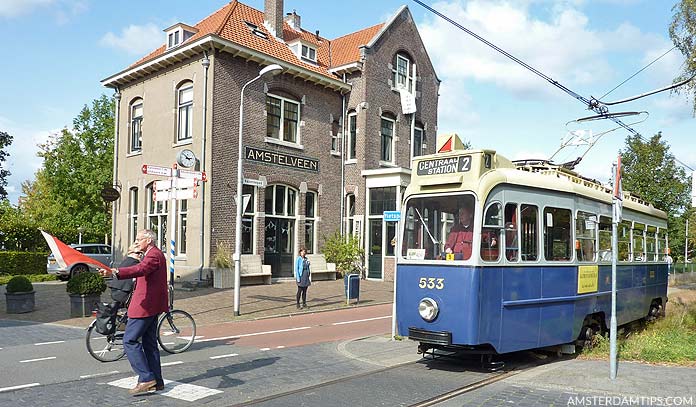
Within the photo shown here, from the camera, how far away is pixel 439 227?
848 cm

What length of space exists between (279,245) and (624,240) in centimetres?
1493

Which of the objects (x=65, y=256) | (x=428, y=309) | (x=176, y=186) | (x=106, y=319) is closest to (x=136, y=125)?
(x=176, y=186)

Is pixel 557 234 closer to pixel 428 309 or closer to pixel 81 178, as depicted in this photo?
pixel 428 309

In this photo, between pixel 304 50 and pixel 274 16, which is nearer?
pixel 274 16

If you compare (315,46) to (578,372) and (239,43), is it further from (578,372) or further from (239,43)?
(578,372)

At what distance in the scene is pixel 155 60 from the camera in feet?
77.2

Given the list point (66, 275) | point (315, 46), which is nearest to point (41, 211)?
point (66, 275)

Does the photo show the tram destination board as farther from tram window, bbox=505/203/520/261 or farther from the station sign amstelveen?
the station sign amstelveen

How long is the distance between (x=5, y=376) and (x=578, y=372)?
7.59m

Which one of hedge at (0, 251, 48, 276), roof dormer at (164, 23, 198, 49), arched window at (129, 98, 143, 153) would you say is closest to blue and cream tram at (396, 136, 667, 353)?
roof dormer at (164, 23, 198, 49)

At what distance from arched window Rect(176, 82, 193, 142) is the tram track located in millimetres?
16156

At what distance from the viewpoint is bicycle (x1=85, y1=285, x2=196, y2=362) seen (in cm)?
880

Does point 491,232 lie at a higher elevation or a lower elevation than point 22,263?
higher

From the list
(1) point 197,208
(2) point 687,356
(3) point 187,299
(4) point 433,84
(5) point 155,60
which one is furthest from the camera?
(4) point 433,84
